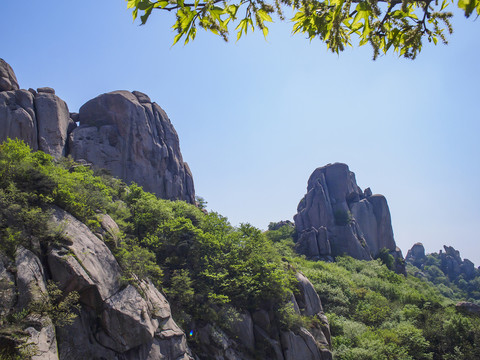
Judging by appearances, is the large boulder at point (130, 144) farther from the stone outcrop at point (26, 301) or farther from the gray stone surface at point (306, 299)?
the stone outcrop at point (26, 301)

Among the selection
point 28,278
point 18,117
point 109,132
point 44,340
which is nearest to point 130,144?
point 109,132

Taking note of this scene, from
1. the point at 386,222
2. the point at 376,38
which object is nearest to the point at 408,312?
the point at 376,38

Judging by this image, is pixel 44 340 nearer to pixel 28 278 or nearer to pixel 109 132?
pixel 28 278

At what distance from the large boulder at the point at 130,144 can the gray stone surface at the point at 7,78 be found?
590 centimetres

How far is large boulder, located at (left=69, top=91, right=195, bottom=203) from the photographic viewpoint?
29.3 metres

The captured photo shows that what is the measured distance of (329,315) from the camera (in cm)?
2144

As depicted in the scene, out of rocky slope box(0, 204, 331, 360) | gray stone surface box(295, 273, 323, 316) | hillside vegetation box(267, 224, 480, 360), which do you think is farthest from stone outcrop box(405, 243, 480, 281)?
rocky slope box(0, 204, 331, 360)

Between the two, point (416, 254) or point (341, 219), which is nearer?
point (341, 219)

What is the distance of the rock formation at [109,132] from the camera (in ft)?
82.7

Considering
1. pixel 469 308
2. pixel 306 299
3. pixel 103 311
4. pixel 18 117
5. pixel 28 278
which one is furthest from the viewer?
pixel 18 117

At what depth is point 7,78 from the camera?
26.0 meters

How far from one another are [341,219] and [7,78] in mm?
44529

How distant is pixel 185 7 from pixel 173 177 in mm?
32735

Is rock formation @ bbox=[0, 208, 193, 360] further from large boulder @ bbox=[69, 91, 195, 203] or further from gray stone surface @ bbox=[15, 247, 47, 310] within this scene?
large boulder @ bbox=[69, 91, 195, 203]
